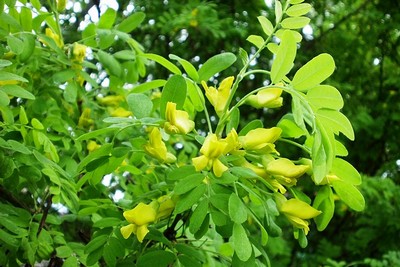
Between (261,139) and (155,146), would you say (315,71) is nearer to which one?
(261,139)

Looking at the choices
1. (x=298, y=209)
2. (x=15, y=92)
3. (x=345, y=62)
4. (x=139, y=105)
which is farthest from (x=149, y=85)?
(x=345, y=62)

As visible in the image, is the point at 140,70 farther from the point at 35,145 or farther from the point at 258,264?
the point at 258,264

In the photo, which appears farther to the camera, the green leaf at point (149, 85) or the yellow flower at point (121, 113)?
the yellow flower at point (121, 113)

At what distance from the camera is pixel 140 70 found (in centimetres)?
138

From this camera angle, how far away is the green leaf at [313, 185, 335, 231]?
34.6 inches

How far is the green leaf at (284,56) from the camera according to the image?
0.78 m

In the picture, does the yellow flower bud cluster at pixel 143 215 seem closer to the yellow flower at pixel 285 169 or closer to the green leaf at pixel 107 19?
the yellow flower at pixel 285 169

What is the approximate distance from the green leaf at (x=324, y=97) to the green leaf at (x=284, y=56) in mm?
44

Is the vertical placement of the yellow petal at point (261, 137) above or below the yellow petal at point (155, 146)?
above

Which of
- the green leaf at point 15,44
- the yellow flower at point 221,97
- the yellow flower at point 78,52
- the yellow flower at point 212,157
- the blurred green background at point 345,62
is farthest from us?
the blurred green background at point 345,62

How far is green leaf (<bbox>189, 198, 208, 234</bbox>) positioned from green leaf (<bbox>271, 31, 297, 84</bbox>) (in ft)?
0.63

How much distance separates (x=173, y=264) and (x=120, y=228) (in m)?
0.09

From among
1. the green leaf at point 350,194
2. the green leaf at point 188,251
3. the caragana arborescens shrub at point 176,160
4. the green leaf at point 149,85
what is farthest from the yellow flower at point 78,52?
the green leaf at point 350,194

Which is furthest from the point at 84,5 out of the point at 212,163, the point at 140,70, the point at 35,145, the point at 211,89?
the point at 212,163
